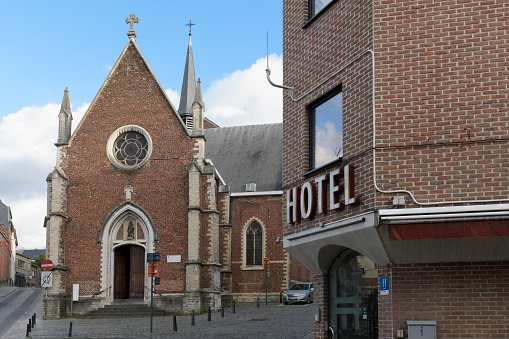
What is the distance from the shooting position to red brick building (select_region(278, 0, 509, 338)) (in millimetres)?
10773

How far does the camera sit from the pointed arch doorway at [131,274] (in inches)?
1371

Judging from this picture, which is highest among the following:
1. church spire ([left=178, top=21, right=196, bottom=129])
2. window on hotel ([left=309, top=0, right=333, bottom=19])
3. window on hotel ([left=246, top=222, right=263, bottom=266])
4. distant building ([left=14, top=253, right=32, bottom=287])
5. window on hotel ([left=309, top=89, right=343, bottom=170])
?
church spire ([left=178, top=21, right=196, bottom=129])

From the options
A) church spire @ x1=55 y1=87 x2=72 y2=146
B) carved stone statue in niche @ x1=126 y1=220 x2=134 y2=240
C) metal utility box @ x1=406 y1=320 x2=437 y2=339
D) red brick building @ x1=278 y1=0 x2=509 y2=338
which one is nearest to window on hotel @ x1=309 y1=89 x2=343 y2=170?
red brick building @ x1=278 y1=0 x2=509 y2=338

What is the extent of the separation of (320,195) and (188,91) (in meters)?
35.8

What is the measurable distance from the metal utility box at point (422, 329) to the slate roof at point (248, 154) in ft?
106

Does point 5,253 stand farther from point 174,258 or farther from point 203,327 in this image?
point 203,327

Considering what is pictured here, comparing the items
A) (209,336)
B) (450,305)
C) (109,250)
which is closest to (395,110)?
(450,305)

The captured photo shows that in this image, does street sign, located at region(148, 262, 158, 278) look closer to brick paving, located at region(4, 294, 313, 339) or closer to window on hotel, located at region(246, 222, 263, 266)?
brick paving, located at region(4, 294, 313, 339)

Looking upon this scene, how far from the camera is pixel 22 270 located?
383 ft

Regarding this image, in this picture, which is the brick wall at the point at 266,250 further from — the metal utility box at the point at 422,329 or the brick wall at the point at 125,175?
the metal utility box at the point at 422,329

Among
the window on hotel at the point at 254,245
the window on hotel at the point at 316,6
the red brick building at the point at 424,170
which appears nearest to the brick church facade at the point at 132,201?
the window on hotel at the point at 254,245

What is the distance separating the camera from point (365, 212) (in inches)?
452

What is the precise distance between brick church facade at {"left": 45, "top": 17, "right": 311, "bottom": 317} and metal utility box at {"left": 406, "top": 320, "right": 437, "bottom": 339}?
73.9ft

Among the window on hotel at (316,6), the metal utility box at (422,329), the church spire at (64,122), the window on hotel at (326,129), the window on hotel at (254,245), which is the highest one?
the church spire at (64,122)
